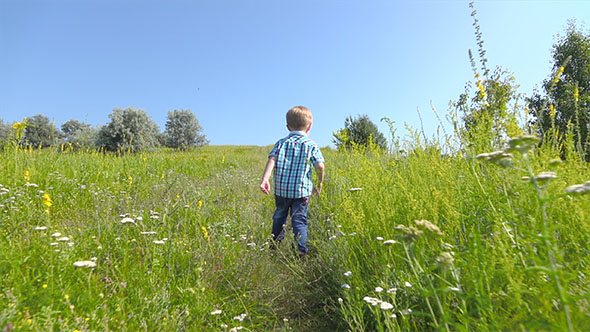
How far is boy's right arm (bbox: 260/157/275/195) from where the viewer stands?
3.53m

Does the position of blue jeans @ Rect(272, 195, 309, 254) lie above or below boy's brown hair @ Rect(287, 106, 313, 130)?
below

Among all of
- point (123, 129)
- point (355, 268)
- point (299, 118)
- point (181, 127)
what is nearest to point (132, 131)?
point (123, 129)

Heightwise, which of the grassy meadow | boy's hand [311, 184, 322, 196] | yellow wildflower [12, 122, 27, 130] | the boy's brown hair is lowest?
the grassy meadow

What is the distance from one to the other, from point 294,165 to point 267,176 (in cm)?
41

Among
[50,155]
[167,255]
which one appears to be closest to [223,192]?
[167,255]

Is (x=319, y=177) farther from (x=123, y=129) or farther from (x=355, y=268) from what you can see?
(x=123, y=129)

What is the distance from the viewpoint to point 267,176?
12.0ft

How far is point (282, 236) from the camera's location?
3.82 m

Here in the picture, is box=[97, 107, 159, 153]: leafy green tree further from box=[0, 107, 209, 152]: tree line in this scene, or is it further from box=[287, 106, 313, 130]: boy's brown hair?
box=[287, 106, 313, 130]: boy's brown hair

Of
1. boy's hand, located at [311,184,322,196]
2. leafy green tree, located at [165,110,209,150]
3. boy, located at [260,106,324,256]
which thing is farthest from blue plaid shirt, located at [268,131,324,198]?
leafy green tree, located at [165,110,209,150]

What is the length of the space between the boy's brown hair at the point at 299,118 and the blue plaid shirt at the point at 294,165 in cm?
18

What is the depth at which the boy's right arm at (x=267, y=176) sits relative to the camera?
3529mm

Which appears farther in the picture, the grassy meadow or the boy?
the boy

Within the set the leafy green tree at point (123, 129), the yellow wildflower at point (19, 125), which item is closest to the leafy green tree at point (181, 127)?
the leafy green tree at point (123, 129)
